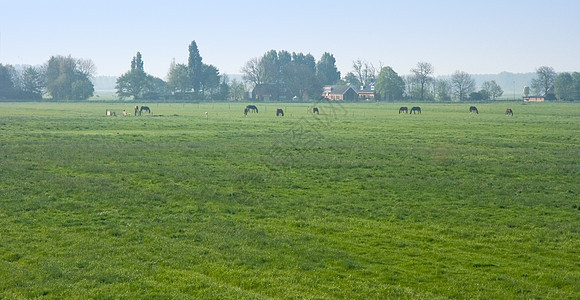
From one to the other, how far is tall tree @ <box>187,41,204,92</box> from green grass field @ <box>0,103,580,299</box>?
11405 centimetres

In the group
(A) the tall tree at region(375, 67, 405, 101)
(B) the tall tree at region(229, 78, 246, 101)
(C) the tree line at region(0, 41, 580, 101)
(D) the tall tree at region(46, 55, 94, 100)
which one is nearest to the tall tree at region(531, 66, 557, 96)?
(C) the tree line at region(0, 41, 580, 101)

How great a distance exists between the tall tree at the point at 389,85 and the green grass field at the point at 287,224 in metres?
109

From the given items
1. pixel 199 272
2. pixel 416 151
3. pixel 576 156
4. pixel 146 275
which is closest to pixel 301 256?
pixel 199 272

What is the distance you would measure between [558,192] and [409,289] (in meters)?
11.6

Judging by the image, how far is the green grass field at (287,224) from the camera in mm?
10320

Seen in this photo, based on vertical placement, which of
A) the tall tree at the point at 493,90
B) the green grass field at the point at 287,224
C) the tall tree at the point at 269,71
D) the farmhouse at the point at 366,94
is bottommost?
the green grass field at the point at 287,224

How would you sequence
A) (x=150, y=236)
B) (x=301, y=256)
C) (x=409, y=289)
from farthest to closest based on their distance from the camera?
(x=150, y=236) → (x=301, y=256) → (x=409, y=289)

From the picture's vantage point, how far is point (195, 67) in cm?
14275

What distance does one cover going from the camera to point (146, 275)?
10.7 metres

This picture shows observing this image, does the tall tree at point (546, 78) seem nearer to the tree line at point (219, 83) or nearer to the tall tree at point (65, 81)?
the tree line at point (219, 83)

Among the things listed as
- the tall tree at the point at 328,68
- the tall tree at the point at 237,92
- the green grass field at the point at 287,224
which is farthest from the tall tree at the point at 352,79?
the green grass field at the point at 287,224

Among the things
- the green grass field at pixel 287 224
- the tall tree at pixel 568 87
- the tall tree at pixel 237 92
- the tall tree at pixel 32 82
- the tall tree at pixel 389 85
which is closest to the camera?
the green grass field at pixel 287 224

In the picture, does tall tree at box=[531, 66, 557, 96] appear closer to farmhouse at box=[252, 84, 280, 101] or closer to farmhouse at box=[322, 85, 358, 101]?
farmhouse at box=[322, 85, 358, 101]

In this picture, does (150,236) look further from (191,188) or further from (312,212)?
(191,188)
